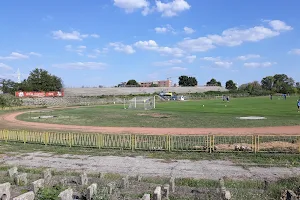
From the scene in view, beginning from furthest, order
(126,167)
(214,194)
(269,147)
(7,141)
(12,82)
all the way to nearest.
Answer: (12,82) < (7,141) < (269,147) < (126,167) < (214,194)

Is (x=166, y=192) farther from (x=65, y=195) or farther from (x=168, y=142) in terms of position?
(x=168, y=142)

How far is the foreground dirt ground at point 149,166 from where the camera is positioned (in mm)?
11227

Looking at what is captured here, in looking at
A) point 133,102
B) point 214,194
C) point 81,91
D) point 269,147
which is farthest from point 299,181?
point 81,91

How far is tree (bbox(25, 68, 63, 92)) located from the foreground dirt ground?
83635mm

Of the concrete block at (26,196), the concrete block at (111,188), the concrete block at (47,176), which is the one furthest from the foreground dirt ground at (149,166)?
the concrete block at (26,196)

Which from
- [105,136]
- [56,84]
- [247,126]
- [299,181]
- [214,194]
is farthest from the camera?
[56,84]

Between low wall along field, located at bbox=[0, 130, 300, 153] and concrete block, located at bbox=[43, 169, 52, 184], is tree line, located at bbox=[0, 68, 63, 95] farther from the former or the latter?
concrete block, located at bbox=[43, 169, 52, 184]

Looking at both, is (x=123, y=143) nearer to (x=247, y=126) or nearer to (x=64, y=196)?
(x=64, y=196)

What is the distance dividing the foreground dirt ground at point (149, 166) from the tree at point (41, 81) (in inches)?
3293

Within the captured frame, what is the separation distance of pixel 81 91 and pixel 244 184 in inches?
4308

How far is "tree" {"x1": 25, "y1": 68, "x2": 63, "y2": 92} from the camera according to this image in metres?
93.6

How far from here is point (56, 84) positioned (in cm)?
10006

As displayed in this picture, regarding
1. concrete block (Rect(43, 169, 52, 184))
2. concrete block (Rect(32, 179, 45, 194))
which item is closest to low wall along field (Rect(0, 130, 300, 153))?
concrete block (Rect(43, 169, 52, 184))

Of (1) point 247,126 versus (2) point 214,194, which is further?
(1) point 247,126
